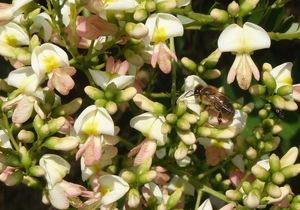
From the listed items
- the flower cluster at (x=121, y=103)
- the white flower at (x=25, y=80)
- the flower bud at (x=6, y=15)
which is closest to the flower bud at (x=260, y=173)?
the flower cluster at (x=121, y=103)

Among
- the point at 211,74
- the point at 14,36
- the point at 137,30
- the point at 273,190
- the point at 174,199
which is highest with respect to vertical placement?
the point at 137,30

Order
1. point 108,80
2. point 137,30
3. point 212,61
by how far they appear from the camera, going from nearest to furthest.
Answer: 1. point 137,30
2. point 108,80
3. point 212,61

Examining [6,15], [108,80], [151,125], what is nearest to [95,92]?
[108,80]

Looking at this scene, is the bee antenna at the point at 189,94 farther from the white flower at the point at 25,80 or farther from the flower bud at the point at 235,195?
the white flower at the point at 25,80

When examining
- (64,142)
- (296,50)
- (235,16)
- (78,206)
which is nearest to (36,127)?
(64,142)

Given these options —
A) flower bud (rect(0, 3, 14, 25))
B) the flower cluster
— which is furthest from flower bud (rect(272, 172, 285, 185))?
flower bud (rect(0, 3, 14, 25))

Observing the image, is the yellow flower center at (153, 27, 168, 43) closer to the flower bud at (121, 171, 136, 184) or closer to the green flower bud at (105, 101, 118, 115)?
the green flower bud at (105, 101, 118, 115)

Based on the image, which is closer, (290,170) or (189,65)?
(290,170)

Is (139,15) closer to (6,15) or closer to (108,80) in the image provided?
(108,80)
